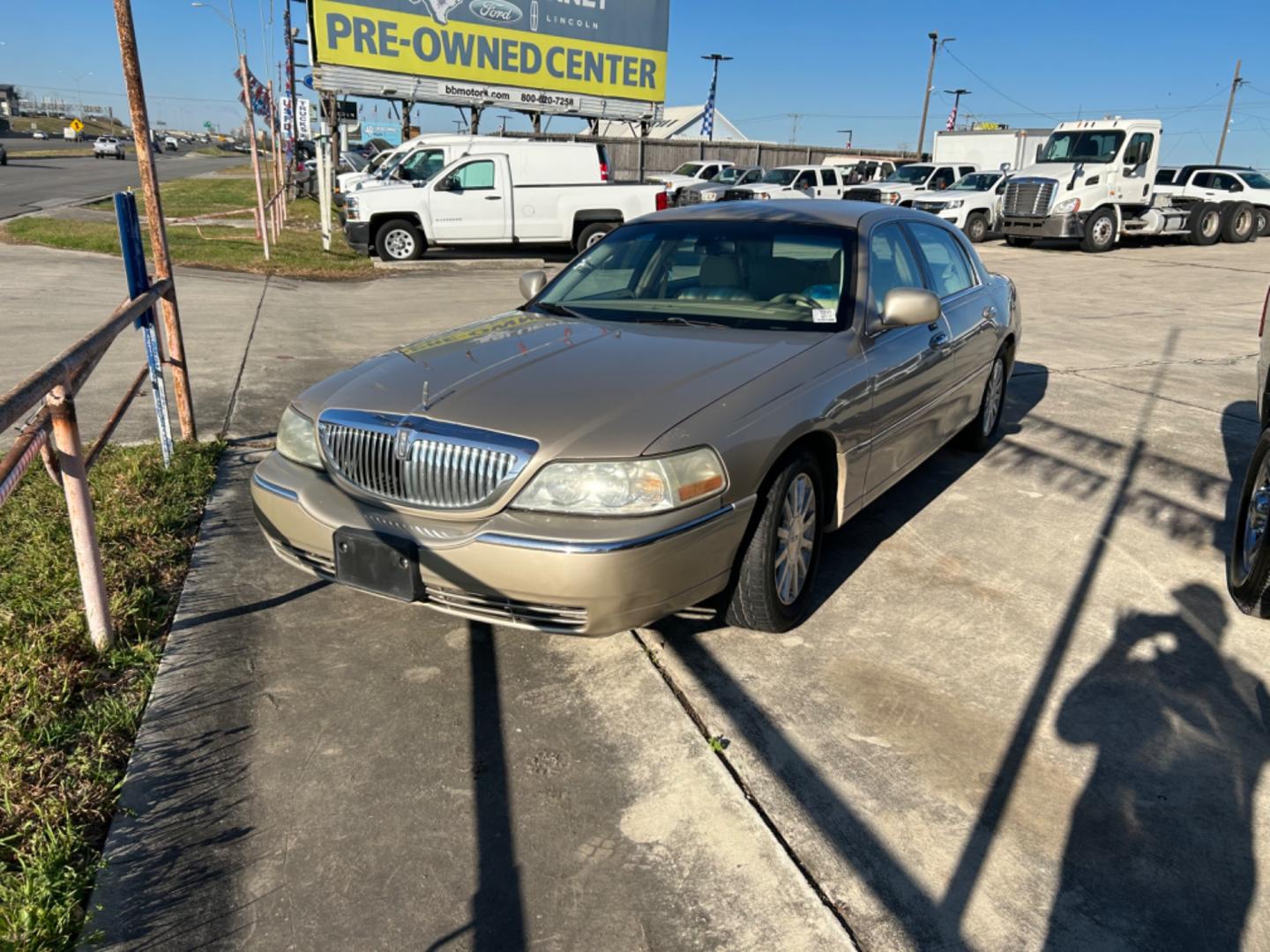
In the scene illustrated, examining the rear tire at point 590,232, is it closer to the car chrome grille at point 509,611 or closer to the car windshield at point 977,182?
the car windshield at point 977,182

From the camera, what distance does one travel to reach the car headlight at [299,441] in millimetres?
3260

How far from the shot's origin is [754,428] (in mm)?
3031

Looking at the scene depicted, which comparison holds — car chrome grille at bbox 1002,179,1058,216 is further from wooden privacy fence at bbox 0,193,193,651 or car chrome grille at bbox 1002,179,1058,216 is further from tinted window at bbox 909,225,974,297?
wooden privacy fence at bbox 0,193,193,651

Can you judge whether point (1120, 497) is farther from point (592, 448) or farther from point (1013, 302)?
point (592, 448)

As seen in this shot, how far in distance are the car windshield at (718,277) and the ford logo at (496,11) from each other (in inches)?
913

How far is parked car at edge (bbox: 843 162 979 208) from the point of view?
22.5 m

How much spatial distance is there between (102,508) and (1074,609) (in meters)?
4.39

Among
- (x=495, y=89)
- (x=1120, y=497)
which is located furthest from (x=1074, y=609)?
(x=495, y=89)

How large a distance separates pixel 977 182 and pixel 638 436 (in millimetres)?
22778

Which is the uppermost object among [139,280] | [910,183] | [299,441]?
[910,183]

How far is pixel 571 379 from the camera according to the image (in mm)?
3186

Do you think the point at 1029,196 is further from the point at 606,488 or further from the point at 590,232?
the point at 606,488

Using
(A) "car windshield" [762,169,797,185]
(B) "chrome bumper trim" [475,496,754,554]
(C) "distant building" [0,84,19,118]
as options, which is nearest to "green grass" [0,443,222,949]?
(B) "chrome bumper trim" [475,496,754,554]

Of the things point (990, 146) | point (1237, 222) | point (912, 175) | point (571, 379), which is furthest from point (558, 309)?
point (990, 146)
